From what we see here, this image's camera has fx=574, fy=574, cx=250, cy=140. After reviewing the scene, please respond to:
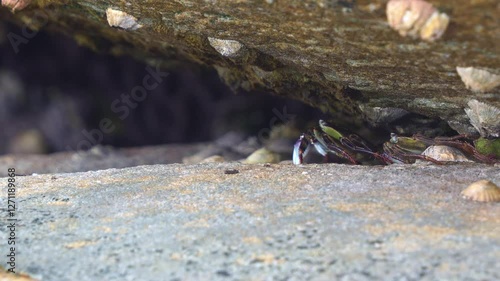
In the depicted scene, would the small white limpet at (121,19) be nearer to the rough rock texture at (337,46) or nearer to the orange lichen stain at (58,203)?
the rough rock texture at (337,46)

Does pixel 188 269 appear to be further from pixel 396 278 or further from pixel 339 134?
pixel 339 134

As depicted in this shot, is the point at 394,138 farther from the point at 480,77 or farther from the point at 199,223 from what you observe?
the point at 199,223

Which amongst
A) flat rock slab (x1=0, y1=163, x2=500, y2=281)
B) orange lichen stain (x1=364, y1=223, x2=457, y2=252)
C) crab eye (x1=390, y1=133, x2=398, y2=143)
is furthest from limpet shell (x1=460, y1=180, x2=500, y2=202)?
crab eye (x1=390, y1=133, x2=398, y2=143)

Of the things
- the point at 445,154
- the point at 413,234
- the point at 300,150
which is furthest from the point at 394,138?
the point at 413,234

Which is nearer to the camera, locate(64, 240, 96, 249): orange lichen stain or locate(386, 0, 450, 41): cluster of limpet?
locate(386, 0, 450, 41): cluster of limpet

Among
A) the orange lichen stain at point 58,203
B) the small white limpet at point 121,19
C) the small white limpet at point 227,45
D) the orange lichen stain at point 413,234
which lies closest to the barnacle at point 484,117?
the orange lichen stain at point 413,234

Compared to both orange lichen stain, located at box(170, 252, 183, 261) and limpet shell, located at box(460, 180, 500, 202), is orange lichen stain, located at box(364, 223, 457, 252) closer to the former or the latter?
limpet shell, located at box(460, 180, 500, 202)
